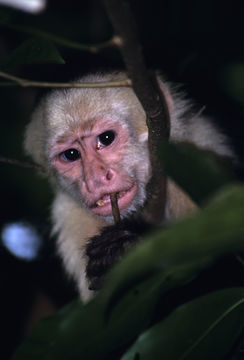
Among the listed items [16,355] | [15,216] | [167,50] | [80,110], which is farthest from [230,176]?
[15,216]

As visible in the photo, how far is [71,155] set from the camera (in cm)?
355

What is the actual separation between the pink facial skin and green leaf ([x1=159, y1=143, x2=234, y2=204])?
72.3 inches

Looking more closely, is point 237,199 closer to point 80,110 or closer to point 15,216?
point 80,110

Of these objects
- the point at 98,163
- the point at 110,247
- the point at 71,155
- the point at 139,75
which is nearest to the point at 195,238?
the point at 139,75

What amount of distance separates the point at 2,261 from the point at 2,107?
1.44 meters

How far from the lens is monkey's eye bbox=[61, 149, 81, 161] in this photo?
139 inches

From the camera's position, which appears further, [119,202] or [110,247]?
[119,202]

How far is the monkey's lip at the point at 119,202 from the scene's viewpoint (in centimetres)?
320

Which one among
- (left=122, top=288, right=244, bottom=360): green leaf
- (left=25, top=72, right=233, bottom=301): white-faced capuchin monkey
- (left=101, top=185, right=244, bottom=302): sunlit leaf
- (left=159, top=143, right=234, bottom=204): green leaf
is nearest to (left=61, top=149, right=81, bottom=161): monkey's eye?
(left=25, top=72, right=233, bottom=301): white-faced capuchin monkey

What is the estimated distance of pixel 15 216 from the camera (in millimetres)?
4387

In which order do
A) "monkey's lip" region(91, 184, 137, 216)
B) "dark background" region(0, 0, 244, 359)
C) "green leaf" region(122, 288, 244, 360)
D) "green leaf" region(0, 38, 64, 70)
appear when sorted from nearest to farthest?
"green leaf" region(122, 288, 244, 360) < "green leaf" region(0, 38, 64, 70) < "dark background" region(0, 0, 244, 359) < "monkey's lip" region(91, 184, 137, 216)

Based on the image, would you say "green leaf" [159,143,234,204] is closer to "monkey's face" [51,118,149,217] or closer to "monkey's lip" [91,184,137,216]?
"monkey's face" [51,118,149,217]

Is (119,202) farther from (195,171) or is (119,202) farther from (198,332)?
(195,171)

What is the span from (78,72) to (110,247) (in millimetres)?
1465
